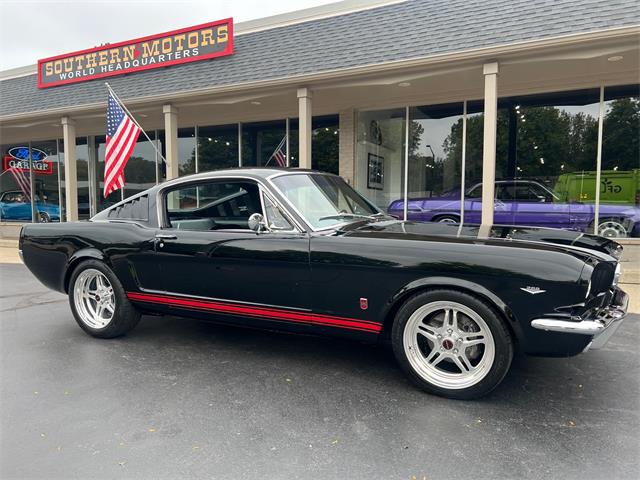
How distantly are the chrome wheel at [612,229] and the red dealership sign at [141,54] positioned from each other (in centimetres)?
859

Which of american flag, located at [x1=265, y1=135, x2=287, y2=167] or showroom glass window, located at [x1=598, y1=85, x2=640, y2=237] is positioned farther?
american flag, located at [x1=265, y1=135, x2=287, y2=167]

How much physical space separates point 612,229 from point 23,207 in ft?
61.1

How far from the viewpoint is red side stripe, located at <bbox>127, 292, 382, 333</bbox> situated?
3.25 m

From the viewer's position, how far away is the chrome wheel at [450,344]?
294 cm

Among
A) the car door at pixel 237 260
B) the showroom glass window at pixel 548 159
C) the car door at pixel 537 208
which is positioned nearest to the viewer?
the car door at pixel 237 260

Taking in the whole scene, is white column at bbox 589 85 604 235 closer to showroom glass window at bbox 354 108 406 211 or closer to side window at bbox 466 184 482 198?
side window at bbox 466 184 482 198

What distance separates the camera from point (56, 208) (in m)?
17.0

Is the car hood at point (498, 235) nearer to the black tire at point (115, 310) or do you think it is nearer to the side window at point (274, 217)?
the side window at point (274, 217)

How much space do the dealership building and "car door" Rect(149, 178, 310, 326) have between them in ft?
17.3

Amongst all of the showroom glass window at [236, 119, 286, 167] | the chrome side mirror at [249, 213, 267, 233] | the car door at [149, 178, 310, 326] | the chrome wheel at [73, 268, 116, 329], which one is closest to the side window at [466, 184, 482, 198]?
the showroom glass window at [236, 119, 286, 167]

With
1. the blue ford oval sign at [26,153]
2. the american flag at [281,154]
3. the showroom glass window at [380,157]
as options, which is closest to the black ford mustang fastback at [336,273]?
the showroom glass window at [380,157]

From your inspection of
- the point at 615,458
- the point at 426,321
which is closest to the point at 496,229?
the point at 426,321

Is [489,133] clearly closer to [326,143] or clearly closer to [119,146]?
[326,143]

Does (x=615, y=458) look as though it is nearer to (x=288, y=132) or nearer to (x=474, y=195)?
(x=474, y=195)
